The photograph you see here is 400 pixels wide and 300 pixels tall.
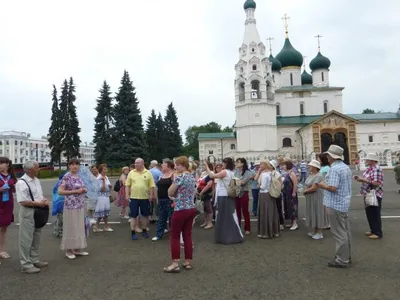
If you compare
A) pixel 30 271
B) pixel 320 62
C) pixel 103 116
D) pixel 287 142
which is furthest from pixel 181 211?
pixel 320 62

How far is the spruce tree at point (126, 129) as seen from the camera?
39656mm

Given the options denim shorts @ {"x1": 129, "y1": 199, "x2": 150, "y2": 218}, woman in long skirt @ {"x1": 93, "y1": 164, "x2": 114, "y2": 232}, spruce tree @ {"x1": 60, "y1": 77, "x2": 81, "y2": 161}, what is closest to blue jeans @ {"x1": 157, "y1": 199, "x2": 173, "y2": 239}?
denim shorts @ {"x1": 129, "y1": 199, "x2": 150, "y2": 218}

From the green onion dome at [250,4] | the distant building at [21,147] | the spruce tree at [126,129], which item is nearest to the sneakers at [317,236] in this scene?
the spruce tree at [126,129]

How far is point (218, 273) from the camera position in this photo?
507 centimetres

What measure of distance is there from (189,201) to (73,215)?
235cm

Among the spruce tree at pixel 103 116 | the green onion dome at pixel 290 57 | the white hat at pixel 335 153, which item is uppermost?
the green onion dome at pixel 290 57

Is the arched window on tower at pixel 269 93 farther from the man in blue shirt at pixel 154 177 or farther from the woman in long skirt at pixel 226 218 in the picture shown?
the woman in long skirt at pixel 226 218

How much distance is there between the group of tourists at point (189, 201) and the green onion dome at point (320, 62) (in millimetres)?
54983

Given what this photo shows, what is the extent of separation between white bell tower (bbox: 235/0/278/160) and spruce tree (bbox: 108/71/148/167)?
1742cm

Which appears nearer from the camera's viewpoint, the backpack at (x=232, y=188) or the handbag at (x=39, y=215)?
the handbag at (x=39, y=215)

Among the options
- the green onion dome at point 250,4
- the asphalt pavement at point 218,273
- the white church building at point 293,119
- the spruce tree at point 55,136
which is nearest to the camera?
the asphalt pavement at point 218,273

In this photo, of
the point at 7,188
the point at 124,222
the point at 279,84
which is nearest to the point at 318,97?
the point at 279,84

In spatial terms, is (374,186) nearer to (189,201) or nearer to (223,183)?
(223,183)

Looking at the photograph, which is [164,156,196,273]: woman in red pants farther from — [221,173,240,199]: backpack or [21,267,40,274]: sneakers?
[21,267,40,274]: sneakers
